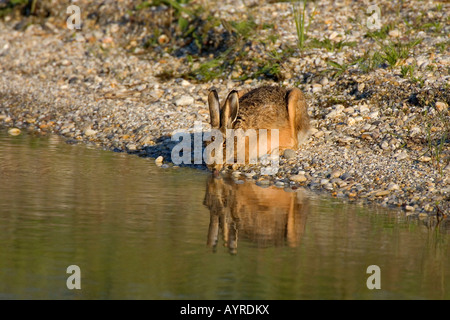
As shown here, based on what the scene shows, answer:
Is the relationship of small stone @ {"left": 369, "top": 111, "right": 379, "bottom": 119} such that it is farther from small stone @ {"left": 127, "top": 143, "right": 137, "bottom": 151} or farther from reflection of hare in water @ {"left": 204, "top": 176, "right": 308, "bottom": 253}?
small stone @ {"left": 127, "top": 143, "right": 137, "bottom": 151}

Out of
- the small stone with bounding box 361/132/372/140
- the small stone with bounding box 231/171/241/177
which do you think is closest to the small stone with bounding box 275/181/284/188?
the small stone with bounding box 231/171/241/177

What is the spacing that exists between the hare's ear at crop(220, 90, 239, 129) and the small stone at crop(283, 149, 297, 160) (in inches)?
31.2

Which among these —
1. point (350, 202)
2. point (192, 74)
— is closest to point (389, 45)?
point (192, 74)

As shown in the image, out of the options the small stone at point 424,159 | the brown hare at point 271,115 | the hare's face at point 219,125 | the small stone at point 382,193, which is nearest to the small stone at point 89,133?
the brown hare at point 271,115

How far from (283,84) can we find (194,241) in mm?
5731

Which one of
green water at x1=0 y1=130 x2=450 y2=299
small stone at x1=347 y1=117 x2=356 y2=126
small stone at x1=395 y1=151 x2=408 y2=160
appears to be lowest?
green water at x1=0 y1=130 x2=450 y2=299

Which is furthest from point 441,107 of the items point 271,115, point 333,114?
point 271,115

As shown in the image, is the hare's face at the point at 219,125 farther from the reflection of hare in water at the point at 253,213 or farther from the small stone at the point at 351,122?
the small stone at the point at 351,122

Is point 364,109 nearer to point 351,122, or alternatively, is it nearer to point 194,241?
point 351,122

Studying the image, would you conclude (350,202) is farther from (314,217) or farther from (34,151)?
(34,151)

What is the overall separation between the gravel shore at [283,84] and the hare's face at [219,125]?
12.4 inches

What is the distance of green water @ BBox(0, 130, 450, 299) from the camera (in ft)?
17.8

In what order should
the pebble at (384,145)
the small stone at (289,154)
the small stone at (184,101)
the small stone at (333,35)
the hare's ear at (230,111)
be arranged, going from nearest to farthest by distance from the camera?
the hare's ear at (230,111)
the pebble at (384,145)
the small stone at (289,154)
the small stone at (184,101)
the small stone at (333,35)

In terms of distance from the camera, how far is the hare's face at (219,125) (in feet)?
30.1
